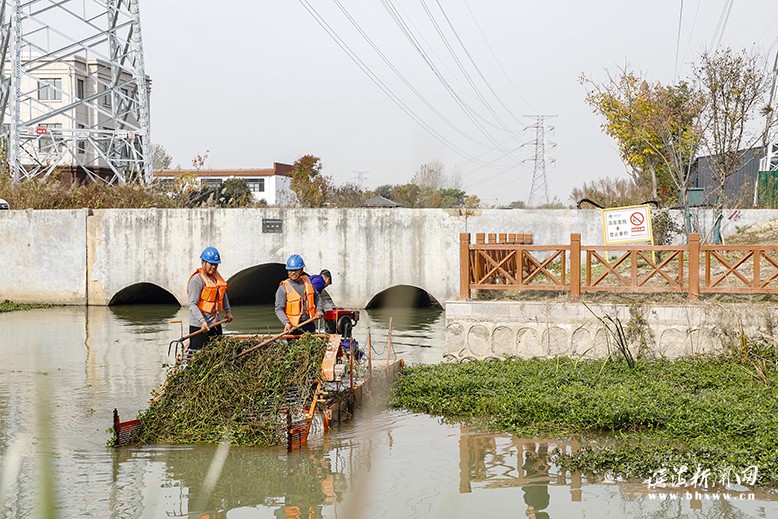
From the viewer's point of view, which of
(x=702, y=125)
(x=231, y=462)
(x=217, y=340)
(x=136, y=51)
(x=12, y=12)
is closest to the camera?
(x=231, y=462)

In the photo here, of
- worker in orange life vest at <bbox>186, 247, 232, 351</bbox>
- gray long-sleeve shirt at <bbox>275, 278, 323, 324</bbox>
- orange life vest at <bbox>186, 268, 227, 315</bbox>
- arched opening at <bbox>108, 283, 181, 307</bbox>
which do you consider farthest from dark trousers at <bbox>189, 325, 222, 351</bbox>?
arched opening at <bbox>108, 283, 181, 307</bbox>

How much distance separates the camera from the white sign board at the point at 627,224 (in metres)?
15.6

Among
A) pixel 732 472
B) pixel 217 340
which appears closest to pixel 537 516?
pixel 732 472

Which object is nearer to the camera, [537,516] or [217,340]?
[537,516]

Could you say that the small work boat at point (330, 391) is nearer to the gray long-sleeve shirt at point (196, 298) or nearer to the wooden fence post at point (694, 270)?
the gray long-sleeve shirt at point (196, 298)

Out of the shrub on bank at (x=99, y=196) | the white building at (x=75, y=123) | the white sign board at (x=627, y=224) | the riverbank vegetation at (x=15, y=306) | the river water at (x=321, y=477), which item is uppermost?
the white building at (x=75, y=123)

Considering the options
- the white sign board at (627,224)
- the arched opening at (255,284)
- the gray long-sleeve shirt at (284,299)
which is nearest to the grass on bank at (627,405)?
the gray long-sleeve shirt at (284,299)

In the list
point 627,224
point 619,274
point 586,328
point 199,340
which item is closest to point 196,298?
point 199,340

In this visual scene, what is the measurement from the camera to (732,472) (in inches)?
A: 316

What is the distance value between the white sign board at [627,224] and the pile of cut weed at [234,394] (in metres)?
7.13

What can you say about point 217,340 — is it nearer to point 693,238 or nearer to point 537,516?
point 537,516

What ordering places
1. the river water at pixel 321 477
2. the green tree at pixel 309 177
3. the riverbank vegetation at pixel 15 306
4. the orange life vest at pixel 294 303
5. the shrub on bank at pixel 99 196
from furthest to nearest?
the green tree at pixel 309 177
the shrub on bank at pixel 99 196
the riverbank vegetation at pixel 15 306
the orange life vest at pixel 294 303
the river water at pixel 321 477

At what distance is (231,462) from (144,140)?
35677mm

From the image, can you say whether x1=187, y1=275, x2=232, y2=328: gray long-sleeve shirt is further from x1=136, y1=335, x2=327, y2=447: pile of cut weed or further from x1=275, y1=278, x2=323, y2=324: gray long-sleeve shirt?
x1=275, y1=278, x2=323, y2=324: gray long-sleeve shirt
